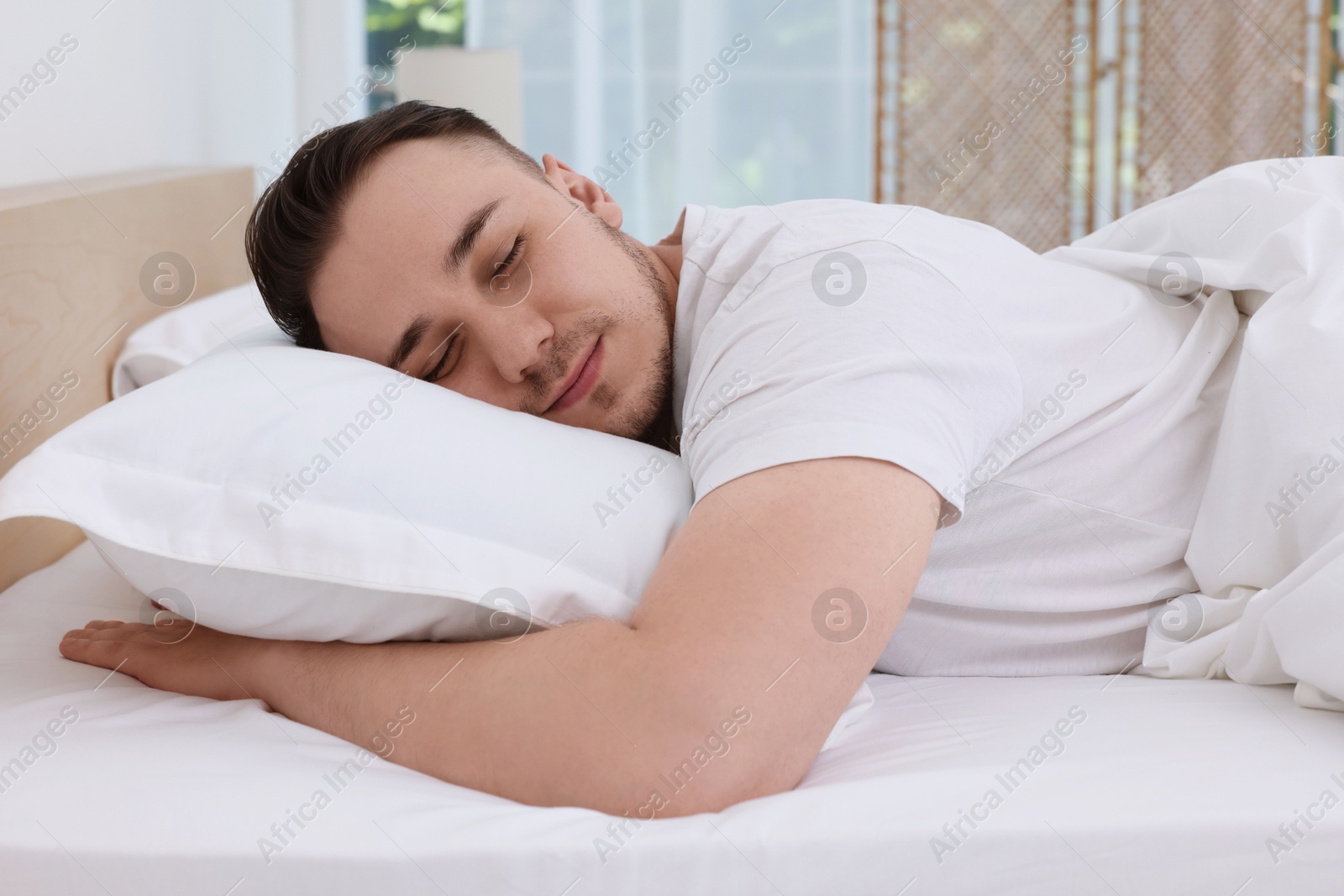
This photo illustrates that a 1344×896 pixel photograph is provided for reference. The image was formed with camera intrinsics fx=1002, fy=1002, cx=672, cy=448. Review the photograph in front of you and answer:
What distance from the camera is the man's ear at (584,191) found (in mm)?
1164

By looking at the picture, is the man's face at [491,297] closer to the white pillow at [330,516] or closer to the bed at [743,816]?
the white pillow at [330,516]

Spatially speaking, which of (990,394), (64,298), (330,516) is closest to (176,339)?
(64,298)

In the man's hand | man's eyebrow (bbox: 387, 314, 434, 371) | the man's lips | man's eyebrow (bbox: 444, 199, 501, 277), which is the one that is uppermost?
man's eyebrow (bbox: 444, 199, 501, 277)

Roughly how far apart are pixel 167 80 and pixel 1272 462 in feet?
6.08

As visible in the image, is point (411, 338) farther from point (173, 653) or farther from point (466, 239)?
point (173, 653)

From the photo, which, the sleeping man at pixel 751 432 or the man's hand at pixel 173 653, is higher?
the sleeping man at pixel 751 432

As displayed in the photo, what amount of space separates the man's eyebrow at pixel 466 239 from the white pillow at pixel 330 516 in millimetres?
240

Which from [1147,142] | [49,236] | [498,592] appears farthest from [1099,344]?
[1147,142]

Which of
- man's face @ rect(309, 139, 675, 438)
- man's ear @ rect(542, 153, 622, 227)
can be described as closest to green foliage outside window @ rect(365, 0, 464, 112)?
man's ear @ rect(542, 153, 622, 227)

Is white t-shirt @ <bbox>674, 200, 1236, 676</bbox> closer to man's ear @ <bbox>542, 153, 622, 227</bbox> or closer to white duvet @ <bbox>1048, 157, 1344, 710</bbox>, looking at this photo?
white duvet @ <bbox>1048, 157, 1344, 710</bbox>

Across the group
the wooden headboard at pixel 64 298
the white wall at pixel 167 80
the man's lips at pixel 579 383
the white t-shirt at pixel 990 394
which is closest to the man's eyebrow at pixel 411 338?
the man's lips at pixel 579 383

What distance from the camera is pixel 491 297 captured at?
95 centimetres

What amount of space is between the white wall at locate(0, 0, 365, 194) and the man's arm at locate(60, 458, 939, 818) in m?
0.95

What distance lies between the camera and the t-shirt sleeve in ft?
2.11
